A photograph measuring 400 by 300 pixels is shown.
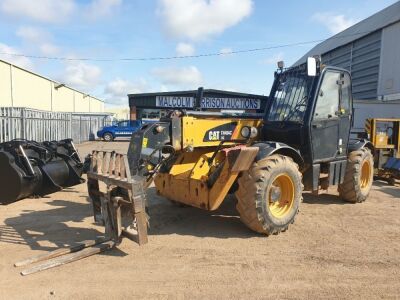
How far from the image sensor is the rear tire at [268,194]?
5461 millimetres

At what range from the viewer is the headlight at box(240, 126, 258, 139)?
21.9 ft

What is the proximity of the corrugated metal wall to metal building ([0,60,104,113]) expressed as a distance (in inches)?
915

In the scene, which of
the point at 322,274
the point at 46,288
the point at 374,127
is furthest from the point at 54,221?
the point at 374,127

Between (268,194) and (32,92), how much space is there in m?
34.0

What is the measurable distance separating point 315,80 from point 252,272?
3574mm

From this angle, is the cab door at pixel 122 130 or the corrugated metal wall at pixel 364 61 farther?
the cab door at pixel 122 130

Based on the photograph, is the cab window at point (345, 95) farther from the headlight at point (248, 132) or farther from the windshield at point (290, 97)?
the headlight at point (248, 132)

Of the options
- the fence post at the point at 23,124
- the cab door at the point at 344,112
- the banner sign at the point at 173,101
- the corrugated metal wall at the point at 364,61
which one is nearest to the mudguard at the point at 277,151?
the cab door at the point at 344,112

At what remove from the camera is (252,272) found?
14.7 ft

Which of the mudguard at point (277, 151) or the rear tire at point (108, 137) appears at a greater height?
the mudguard at point (277, 151)

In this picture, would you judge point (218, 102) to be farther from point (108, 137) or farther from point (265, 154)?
point (265, 154)

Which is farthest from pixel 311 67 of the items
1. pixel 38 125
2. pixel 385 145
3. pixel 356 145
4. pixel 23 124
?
pixel 38 125

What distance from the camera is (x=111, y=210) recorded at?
505cm

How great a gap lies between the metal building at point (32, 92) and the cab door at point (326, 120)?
88.1 ft
